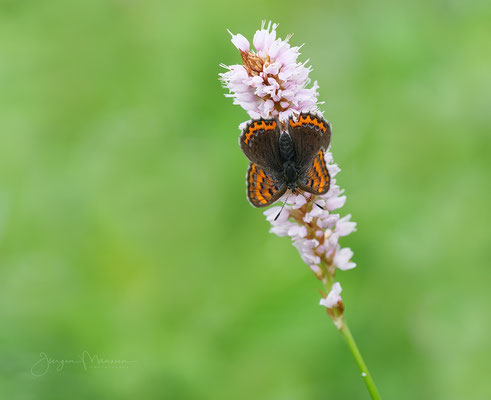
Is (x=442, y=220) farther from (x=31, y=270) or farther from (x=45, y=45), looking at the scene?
(x=45, y=45)

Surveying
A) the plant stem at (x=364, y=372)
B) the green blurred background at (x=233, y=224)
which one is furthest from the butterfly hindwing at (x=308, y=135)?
the green blurred background at (x=233, y=224)

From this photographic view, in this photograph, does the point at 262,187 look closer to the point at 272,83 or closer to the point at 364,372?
the point at 272,83

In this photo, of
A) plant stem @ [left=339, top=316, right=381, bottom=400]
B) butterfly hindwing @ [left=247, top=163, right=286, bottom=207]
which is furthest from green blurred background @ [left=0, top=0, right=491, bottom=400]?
plant stem @ [left=339, top=316, right=381, bottom=400]

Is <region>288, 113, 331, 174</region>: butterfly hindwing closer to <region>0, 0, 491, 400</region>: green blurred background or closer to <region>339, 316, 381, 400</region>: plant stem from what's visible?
<region>339, 316, 381, 400</region>: plant stem

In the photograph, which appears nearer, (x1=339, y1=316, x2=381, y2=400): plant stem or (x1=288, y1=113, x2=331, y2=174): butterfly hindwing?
(x1=339, y1=316, x2=381, y2=400): plant stem

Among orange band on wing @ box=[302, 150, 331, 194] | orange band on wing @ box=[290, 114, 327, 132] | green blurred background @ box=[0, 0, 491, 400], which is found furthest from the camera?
green blurred background @ box=[0, 0, 491, 400]

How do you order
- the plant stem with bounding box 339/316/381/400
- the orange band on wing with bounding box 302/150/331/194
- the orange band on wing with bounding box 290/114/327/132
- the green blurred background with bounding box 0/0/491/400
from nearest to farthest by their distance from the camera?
1. the plant stem with bounding box 339/316/381/400
2. the orange band on wing with bounding box 302/150/331/194
3. the orange band on wing with bounding box 290/114/327/132
4. the green blurred background with bounding box 0/0/491/400

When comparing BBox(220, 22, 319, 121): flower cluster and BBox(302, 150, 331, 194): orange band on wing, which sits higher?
BBox(220, 22, 319, 121): flower cluster
